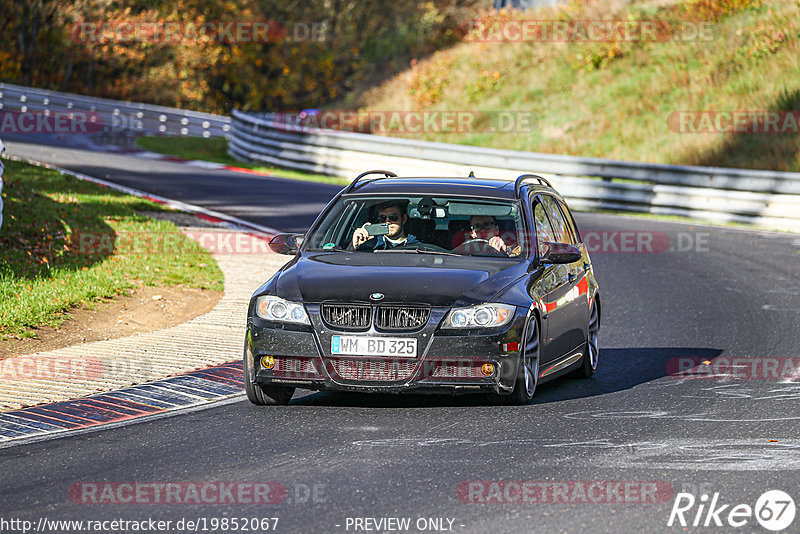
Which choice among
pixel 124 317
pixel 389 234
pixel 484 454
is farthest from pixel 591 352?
pixel 124 317

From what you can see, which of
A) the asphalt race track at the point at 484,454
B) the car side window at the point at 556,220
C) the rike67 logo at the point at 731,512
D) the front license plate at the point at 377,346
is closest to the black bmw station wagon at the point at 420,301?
the front license plate at the point at 377,346

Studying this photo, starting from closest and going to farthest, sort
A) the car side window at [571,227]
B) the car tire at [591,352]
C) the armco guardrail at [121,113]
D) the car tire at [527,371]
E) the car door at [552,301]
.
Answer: the car tire at [527,371], the car door at [552,301], the car tire at [591,352], the car side window at [571,227], the armco guardrail at [121,113]

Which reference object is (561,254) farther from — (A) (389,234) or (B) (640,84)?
(B) (640,84)

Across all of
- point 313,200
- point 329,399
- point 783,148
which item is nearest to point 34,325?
point 329,399

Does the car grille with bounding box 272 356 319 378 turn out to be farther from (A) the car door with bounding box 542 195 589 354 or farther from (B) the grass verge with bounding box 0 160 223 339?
(B) the grass verge with bounding box 0 160 223 339

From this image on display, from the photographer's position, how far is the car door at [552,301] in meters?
9.15

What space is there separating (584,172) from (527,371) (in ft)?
60.7

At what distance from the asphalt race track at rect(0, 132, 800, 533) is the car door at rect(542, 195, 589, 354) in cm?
42

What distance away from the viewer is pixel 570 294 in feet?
32.4

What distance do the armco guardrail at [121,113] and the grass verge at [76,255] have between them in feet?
69.4

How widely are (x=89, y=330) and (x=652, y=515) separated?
7288 millimetres

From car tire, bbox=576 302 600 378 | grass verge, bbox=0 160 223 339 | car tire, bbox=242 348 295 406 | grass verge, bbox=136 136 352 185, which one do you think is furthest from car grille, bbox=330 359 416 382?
grass verge, bbox=136 136 352 185

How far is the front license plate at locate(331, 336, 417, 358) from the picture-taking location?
8234 millimetres

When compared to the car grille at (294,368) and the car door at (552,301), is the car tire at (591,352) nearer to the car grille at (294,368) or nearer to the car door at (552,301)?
the car door at (552,301)
